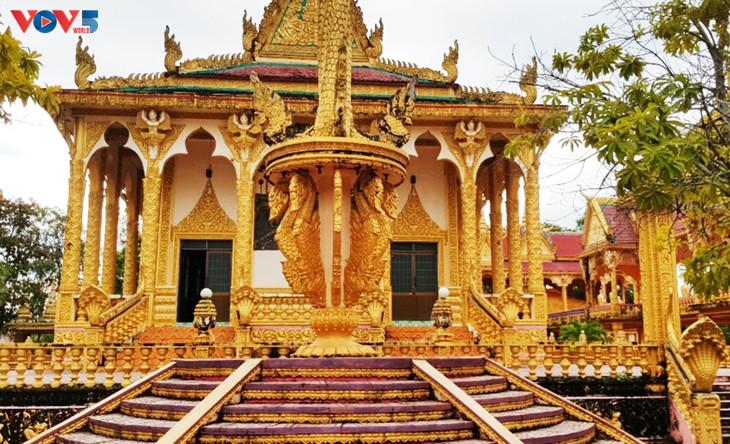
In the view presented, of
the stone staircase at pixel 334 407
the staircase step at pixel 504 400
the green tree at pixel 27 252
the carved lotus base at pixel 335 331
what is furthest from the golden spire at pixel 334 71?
the green tree at pixel 27 252

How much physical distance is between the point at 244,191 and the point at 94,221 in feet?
11.1

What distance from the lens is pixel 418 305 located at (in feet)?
47.2

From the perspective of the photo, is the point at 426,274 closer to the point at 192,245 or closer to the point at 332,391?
the point at 192,245

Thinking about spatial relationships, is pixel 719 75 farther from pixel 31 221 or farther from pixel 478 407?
pixel 31 221

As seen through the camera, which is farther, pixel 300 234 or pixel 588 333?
pixel 588 333

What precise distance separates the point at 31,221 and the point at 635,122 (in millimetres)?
26639

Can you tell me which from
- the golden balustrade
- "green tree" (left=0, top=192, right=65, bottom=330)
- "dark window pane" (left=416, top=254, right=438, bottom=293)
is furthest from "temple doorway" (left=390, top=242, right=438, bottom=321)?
"green tree" (left=0, top=192, right=65, bottom=330)

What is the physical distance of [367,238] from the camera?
6062mm

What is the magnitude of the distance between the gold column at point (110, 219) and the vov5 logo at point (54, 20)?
2710 millimetres

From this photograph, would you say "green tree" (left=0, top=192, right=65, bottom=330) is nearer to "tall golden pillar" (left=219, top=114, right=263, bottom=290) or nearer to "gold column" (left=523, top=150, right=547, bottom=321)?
"tall golden pillar" (left=219, top=114, right=263, bottom=290)

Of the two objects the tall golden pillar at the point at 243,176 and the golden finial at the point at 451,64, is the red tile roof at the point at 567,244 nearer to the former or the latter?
the golden finial at the point at 451,64

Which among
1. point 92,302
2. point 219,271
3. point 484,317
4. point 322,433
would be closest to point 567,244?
point 484,317

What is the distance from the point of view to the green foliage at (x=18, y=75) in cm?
561

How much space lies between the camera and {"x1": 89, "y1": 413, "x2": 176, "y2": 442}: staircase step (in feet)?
13.6
